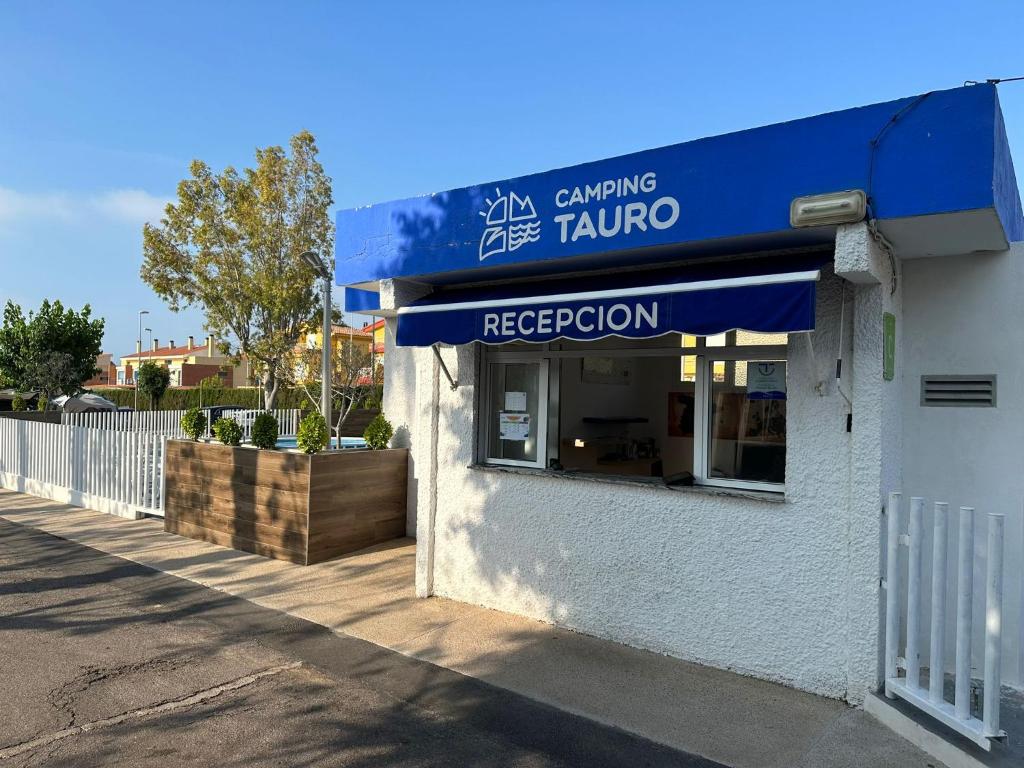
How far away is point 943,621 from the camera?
3.93 meters

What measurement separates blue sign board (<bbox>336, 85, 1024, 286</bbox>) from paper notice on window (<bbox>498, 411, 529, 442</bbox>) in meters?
1.37

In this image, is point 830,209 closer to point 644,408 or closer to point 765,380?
point 765,380

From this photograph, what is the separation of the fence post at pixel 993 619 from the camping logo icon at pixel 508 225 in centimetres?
349

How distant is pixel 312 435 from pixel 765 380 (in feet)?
16.2

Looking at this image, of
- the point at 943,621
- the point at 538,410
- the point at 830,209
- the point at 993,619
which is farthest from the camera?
the point at 538,410

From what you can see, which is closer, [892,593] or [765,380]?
[892,593]

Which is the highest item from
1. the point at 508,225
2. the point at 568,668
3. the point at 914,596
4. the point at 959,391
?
the point at 508,225

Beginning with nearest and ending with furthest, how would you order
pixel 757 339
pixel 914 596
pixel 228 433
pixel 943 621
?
pixel 943 621, pixel 914 596, pixel 757 339, pixel 228 433

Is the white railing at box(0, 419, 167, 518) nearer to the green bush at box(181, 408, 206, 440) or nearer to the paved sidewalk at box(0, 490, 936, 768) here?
the green bush at box(181, 408, 206, 440)

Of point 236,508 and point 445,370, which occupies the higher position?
point 445,370

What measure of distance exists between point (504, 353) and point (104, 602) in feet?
13.7

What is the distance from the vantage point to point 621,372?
717 cm

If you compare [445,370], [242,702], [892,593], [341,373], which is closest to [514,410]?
[445,370]

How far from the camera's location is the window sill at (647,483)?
4.76 m
